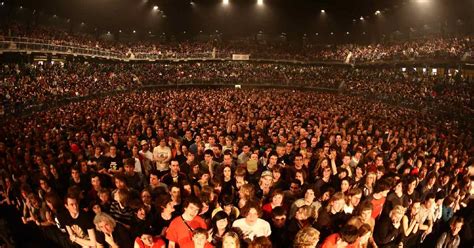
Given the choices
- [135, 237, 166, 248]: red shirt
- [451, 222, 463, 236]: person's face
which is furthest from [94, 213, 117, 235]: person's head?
[451, 222, 463, 236]: person's face

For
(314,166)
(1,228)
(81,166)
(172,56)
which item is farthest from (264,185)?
(172,56)

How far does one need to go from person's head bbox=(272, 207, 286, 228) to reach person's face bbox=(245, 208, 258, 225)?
436 mm

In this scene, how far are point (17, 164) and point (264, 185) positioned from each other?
5.48 metres

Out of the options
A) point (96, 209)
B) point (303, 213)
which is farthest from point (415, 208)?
point (96, 209)

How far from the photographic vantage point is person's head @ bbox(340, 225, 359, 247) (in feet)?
12.7

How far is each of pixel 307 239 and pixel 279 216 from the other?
3.46 feet

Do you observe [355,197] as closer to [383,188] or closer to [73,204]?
[383,188]

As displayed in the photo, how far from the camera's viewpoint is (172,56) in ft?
147

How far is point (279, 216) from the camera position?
4695 mm

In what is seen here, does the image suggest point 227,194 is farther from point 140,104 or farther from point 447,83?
point 447,83

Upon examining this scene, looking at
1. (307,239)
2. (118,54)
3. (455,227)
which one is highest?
(118,54)

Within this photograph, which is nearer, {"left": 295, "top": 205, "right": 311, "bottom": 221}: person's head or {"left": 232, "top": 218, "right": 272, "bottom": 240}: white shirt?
{"left": 232, "top": 218, "right": 272, "bottom": 240}: white shirt

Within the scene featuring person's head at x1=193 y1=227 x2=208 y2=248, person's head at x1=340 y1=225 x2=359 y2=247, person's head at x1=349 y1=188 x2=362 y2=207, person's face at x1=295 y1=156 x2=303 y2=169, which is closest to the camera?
person's head at x1=193 y1=227 x2=208 y2=248

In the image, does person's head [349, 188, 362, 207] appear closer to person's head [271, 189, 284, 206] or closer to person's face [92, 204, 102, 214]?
person's head [271, 189, 284, 206]
